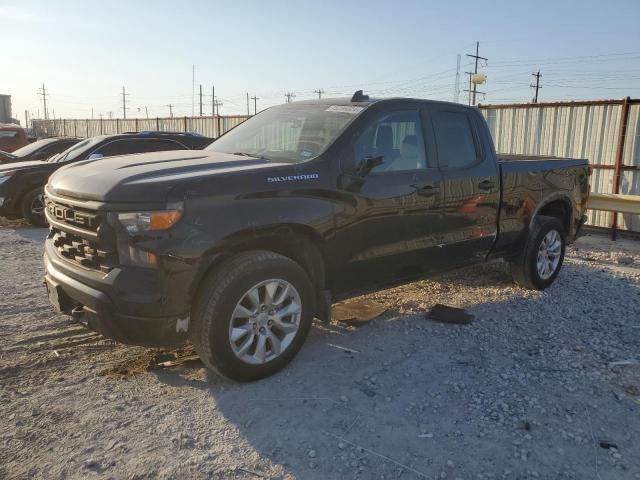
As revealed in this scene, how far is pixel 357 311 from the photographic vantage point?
5.21 meters

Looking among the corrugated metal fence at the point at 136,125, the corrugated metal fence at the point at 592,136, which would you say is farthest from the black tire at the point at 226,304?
the corrugated metal fence at the point at 136,125

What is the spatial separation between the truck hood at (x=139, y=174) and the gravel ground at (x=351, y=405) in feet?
4.23

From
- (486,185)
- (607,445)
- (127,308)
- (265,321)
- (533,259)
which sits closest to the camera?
(607,445)

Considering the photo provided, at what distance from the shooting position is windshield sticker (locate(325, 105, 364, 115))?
4.32 meters

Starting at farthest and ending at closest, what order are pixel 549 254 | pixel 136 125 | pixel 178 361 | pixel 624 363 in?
pixel 136 125 < pixel 549 254 < pixel 624 363 < pixel 178 361

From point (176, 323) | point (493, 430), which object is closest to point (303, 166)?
point (176, 323)

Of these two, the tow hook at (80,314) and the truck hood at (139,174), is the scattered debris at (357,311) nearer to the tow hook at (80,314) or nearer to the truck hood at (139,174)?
the truck hood at (139,174)

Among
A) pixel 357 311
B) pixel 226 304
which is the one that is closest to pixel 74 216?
pixel 226 304

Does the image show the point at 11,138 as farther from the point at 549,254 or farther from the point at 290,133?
the point at 549,254

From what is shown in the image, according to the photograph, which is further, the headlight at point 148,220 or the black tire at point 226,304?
the black tire at point 226,304

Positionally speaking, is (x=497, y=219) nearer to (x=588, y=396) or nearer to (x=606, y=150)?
(x=588, y=396)

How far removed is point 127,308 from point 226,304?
1.94ft

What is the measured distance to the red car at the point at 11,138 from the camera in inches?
662

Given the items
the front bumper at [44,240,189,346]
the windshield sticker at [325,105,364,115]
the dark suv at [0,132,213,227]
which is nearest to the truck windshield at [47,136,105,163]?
the dark suv at [0,132,213,227]
